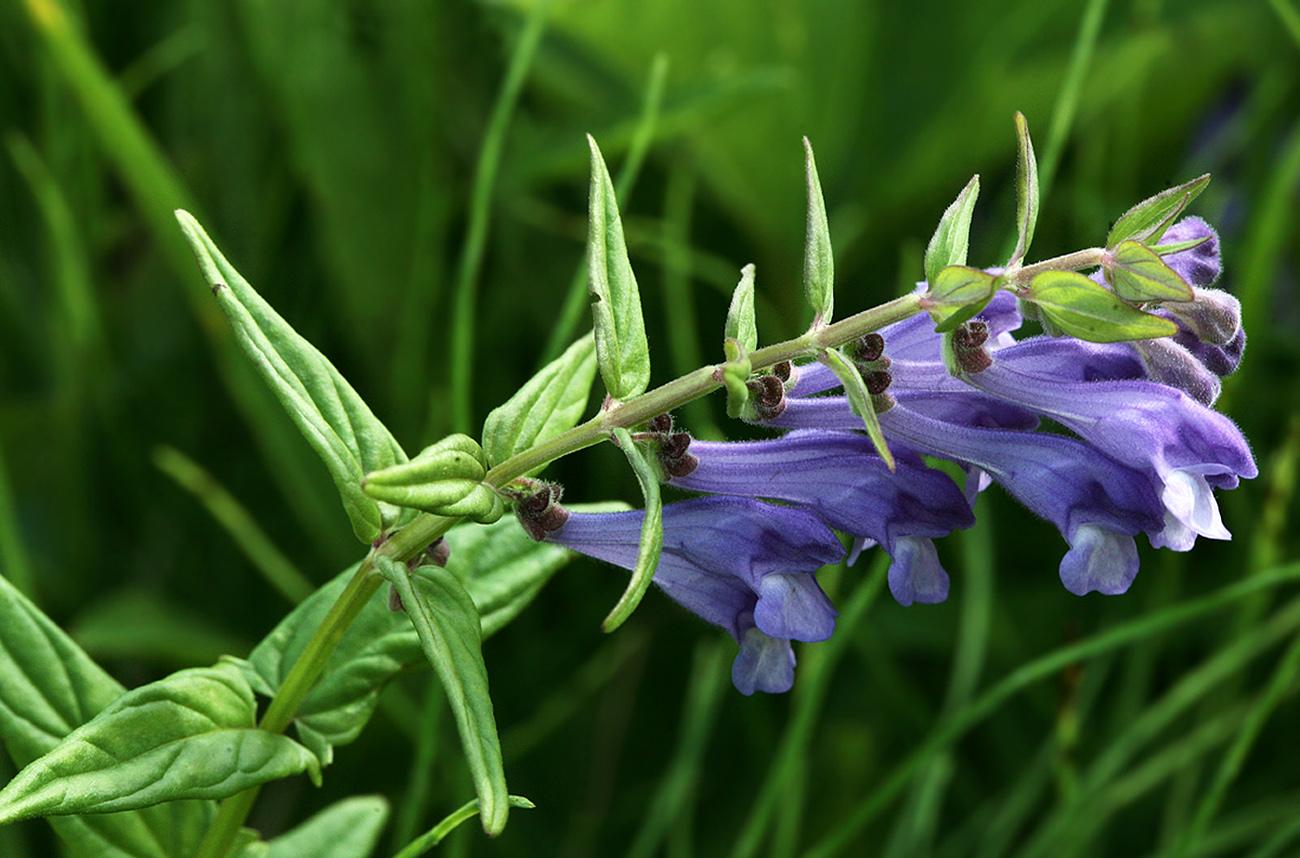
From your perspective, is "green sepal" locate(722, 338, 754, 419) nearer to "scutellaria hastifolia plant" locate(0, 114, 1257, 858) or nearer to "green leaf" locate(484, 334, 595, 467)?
"scutellaria hastifolia plant" locate(0, 114, 1257, 858)

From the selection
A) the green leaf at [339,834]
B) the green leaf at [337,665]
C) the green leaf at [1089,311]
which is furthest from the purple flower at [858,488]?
the green leaf at [339,834]

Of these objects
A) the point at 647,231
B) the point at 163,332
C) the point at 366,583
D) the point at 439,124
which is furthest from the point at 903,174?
the point at 366,583

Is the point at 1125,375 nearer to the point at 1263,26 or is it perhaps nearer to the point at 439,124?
the point at 439,124

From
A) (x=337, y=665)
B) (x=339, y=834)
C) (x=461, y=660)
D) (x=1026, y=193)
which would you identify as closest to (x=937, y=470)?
(x=1026, y=193)

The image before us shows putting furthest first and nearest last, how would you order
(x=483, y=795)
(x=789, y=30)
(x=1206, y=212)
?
(x=789, y=30) < (x=1206, y=212) < (x=483, y=795)

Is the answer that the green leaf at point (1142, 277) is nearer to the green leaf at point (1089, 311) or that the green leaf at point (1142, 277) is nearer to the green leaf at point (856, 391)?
the green leaf at point (1089, 311)

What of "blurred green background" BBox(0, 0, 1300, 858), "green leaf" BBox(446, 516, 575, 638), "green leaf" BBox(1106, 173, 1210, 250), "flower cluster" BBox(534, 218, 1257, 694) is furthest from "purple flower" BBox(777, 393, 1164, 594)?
"blurred green background" BBox(0, 0, 1300, 858)

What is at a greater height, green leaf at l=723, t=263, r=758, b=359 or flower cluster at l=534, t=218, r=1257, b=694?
green leaf at l=723, t=263, r=758, b=359
